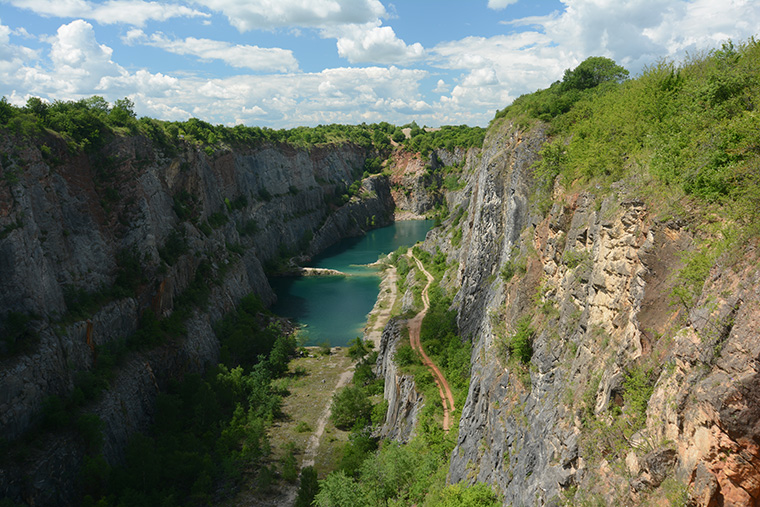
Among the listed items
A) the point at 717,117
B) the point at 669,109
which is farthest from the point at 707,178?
the point at 669,109

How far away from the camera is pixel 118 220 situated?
36625 mm

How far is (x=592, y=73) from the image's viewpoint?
31094 mm

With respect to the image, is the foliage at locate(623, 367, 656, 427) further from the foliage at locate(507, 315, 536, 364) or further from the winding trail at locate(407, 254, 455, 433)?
the winding trail at locate(407, 254, 455, 433)

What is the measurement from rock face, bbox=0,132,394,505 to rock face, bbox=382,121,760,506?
851 inches

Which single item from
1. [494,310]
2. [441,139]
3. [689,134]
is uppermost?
[441,139]

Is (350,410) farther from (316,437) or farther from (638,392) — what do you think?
(638,392)

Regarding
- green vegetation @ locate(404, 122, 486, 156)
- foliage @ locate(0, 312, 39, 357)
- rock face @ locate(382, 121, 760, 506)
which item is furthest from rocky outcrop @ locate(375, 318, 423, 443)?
green vegetation @ locate(404, 122, 486, 156)

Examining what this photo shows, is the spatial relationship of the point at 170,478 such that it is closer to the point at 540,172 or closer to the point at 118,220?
the point at 118,220

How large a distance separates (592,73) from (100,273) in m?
37.3

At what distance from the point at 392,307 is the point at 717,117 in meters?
48.3

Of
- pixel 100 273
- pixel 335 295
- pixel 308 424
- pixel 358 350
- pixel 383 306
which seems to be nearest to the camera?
pixel 100 273

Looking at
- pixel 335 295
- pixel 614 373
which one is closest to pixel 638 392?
pixel 614 373

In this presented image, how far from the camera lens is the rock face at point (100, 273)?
24.0 m

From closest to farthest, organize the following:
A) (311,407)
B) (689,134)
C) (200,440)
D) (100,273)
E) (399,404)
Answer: (689,134), (399,404), (200,440), (100,273), (311,407)
